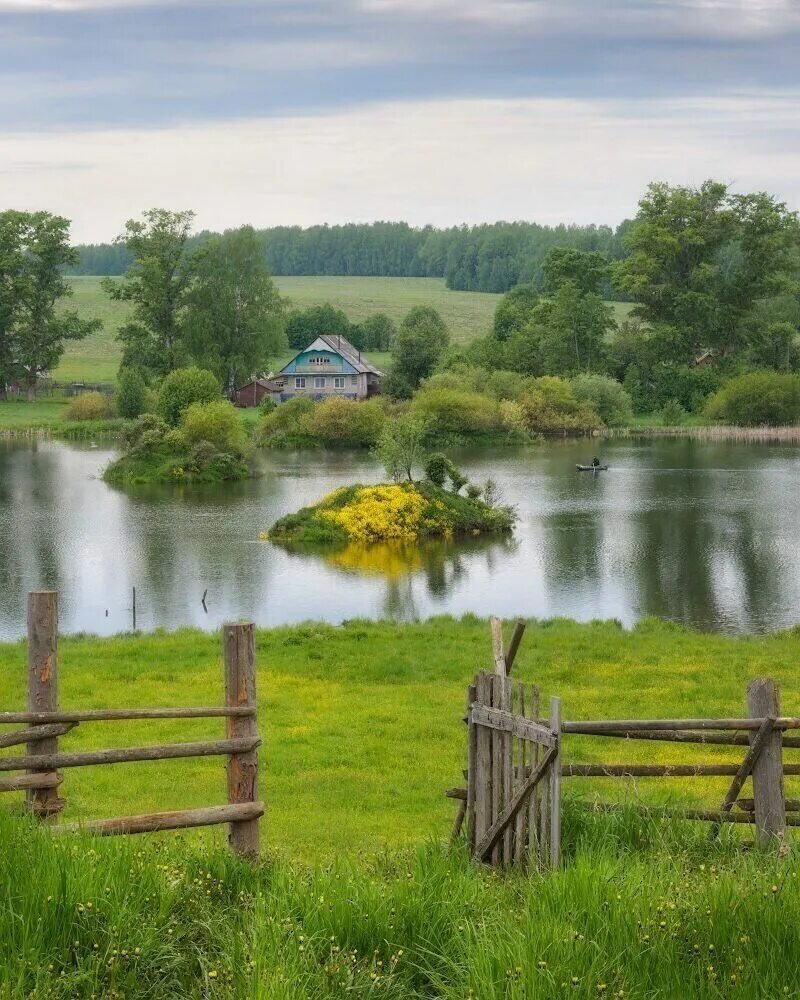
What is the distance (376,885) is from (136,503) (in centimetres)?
4254

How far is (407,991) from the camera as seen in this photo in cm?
671

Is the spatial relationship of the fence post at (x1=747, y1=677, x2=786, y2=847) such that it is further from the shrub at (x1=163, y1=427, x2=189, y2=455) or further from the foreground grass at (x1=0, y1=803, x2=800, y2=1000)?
the shrub at (x1=163, y1=427, x2=189, y2=455)

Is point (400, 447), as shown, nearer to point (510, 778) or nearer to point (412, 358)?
point (510, 778)

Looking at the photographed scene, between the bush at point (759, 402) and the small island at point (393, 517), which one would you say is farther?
the bush at point (759, 402)

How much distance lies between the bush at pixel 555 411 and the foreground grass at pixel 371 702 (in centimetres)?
5945

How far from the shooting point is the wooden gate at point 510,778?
26.7 ft

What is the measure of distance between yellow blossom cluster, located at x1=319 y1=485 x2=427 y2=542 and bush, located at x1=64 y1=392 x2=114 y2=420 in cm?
4927

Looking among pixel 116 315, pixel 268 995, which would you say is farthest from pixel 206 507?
pixel 116 315

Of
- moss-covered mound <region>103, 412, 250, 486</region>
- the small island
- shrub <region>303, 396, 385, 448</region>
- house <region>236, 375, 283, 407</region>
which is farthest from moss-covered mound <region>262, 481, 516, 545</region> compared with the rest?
house <region>236, 375, 283, 407</region>

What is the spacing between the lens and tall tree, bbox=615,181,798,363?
10145cm

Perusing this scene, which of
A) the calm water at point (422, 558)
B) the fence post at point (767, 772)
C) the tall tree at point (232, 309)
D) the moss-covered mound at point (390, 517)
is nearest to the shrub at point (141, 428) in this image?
the calm water at point (422, 558)

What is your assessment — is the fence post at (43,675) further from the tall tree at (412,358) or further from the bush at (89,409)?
the tall tree at (412,358)

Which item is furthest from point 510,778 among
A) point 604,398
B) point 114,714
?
point 604,398

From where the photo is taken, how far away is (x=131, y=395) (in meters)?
81.3
